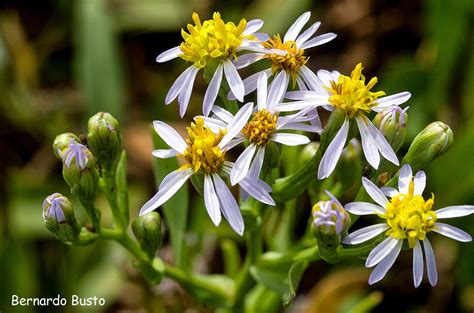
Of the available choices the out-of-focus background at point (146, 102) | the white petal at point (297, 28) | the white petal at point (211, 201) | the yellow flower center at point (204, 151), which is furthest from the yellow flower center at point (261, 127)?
the out-of-focus background at point (146, 102)

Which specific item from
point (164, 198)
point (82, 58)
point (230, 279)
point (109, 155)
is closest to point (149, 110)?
point (82, 58)

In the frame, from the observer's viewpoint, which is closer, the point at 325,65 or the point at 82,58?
the point at 82,58

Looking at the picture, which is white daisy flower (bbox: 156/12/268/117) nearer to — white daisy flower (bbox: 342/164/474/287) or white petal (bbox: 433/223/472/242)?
white daisy flower (bbox: 342/164/474/287)

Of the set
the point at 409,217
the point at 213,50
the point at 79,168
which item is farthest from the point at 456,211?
the point at 79,168

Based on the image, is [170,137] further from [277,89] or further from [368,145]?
[368,145]

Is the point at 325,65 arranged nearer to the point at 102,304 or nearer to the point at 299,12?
the point at 299,12

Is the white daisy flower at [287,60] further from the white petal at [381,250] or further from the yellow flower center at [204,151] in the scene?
the white petal at [381,250]

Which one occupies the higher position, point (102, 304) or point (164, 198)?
point (164, 198)

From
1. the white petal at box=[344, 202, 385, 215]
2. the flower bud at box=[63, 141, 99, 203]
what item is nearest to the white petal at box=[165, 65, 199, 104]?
the flower bud at box=[63, 141, 99, 203]
